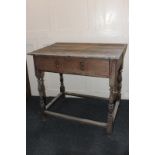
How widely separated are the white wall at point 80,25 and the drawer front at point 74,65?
0.54 m

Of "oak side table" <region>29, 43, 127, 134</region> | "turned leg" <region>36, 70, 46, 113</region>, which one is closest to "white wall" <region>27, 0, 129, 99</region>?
"oak side table" <region>29, 43, 127, 134</region>

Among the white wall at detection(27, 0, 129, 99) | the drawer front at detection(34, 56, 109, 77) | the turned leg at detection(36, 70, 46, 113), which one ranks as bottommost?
the turned leg at detection(36, 70, 46, 113)

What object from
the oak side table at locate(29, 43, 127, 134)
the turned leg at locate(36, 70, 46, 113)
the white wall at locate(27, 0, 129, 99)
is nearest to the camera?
the oak side table at locate(29, 43, 127, 134)

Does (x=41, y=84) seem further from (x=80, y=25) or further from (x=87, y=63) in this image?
(x=80, y=25)

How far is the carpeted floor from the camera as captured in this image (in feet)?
5.32

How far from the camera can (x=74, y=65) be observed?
5.42ft

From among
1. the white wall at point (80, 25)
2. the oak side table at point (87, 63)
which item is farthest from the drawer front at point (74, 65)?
the white wall at point (80, 25)

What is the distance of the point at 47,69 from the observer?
5.86ft

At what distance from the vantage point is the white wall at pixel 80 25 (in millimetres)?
2014

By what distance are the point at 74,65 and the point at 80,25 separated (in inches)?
25.5

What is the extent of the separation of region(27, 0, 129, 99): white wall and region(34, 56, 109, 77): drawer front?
54 cm

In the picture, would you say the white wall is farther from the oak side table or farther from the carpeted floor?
the oak side table

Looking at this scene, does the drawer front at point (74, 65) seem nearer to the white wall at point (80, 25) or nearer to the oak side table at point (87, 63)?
the oak side table at point (87, 63)
